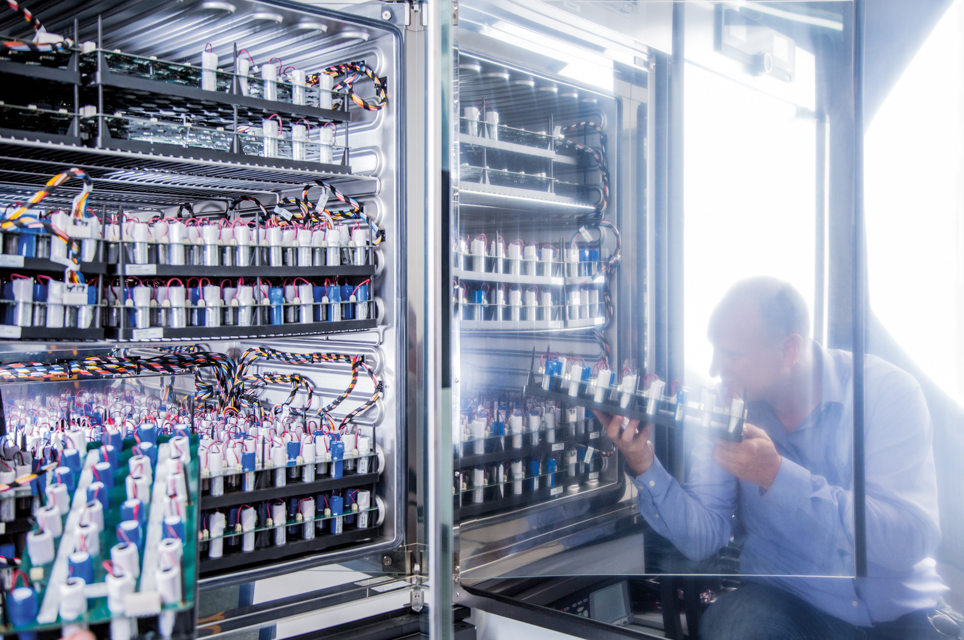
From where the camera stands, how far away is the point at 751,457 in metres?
0.98

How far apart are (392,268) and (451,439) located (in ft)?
1.53

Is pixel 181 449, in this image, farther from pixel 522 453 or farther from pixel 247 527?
pixel 522 453

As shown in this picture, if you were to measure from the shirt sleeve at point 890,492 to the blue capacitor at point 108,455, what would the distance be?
1.15 meters

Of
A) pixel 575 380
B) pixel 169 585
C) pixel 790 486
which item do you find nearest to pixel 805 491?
pixel 790 486

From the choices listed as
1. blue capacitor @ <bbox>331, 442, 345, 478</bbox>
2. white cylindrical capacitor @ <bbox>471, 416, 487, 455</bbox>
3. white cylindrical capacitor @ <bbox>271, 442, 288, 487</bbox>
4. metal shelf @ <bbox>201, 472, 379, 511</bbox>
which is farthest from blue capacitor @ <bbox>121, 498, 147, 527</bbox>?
white cylindrical capacitor @ <bbox>471, 416, 487, 455</bbox>

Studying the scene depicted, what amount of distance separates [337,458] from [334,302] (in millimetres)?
347

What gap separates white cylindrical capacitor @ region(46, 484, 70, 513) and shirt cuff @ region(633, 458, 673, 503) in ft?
3.00

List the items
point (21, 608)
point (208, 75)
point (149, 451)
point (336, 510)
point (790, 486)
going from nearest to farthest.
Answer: point (21, 608) < point (790, 486) < point (149, 451) < point (208, 75) < point (336, 510)

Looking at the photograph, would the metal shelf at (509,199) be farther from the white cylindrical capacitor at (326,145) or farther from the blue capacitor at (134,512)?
the blue capacitor at (134,512)

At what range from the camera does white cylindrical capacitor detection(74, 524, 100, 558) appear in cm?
85

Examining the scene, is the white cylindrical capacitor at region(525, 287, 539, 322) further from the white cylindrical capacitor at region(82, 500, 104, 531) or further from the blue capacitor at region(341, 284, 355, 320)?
the white cylindrical capacitor at region(82, 500, 104, 531)

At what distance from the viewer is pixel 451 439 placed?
115 centimetres

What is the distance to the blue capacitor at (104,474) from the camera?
1047 mm

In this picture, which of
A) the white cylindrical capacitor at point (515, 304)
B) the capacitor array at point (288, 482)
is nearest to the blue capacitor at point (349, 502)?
the capacitor array at point (288, 482)
